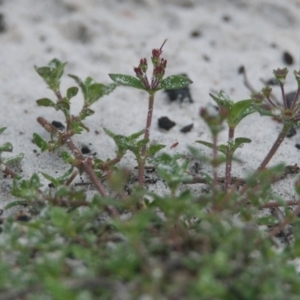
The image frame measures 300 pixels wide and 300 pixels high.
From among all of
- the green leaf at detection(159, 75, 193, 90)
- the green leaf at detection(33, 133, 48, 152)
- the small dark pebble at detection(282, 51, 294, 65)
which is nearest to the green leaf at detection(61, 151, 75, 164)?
the green leaf at detection(33, 133, 48, 152)

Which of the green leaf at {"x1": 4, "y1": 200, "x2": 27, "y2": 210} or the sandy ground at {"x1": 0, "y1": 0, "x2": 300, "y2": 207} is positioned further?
the sandy ground at {"x1": 0, "y1": 0, "x2": 300, "y2": 207}

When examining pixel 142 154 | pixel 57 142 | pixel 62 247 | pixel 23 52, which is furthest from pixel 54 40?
pixel 62 247

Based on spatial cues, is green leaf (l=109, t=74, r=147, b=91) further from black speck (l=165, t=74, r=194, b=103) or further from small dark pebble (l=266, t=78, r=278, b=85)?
small dark pebble (l=266, t=78, r=278, b=85)

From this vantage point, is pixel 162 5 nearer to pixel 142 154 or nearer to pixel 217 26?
pixel 217 26

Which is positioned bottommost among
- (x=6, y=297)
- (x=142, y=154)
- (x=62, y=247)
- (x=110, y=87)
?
(x=6, y=297)

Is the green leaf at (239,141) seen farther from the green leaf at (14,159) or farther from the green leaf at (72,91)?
the green leaf at (14,159)

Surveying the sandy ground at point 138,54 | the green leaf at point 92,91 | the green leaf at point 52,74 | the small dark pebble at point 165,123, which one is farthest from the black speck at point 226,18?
the green leaf at point 52,74
